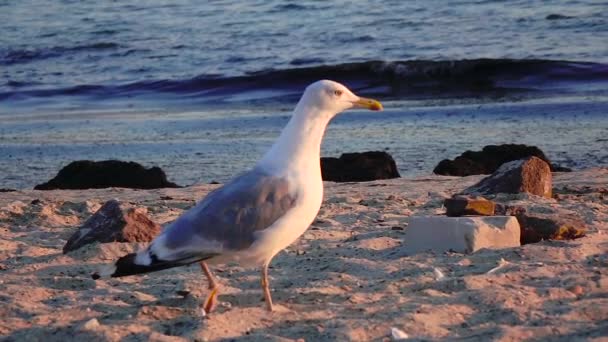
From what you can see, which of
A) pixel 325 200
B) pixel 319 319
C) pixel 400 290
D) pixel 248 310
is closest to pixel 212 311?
pixel 248 310

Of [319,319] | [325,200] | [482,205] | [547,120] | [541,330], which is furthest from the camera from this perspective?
[547,120]

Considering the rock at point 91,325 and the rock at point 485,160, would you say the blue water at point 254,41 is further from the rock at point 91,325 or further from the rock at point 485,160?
the rock at point 91,325

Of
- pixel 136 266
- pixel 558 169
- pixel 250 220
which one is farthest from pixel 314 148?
pixel 558 169

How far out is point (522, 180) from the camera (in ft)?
24.1

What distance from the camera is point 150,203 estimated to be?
777 centimetres

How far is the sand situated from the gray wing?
0.30 m

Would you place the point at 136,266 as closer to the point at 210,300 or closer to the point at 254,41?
the point at 210,300

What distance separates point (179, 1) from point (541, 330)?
76.1 ft

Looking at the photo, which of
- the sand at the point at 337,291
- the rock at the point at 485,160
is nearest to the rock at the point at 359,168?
the rock at the point at 485,160

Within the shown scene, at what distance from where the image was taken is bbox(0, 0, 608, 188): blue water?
1169 cm

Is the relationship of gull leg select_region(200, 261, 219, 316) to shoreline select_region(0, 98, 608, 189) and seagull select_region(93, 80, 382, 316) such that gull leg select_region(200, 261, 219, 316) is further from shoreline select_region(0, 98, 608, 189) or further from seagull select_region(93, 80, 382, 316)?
shoreline select_region(0, 98, 608, 189)

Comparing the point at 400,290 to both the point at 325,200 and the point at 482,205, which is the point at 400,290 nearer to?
the point at 482,205

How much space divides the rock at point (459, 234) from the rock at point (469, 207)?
0.45 meters

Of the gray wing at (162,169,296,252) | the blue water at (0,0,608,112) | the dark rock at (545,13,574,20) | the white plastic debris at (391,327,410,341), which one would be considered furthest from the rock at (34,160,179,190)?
the dark rock at (545,13,574,20)
